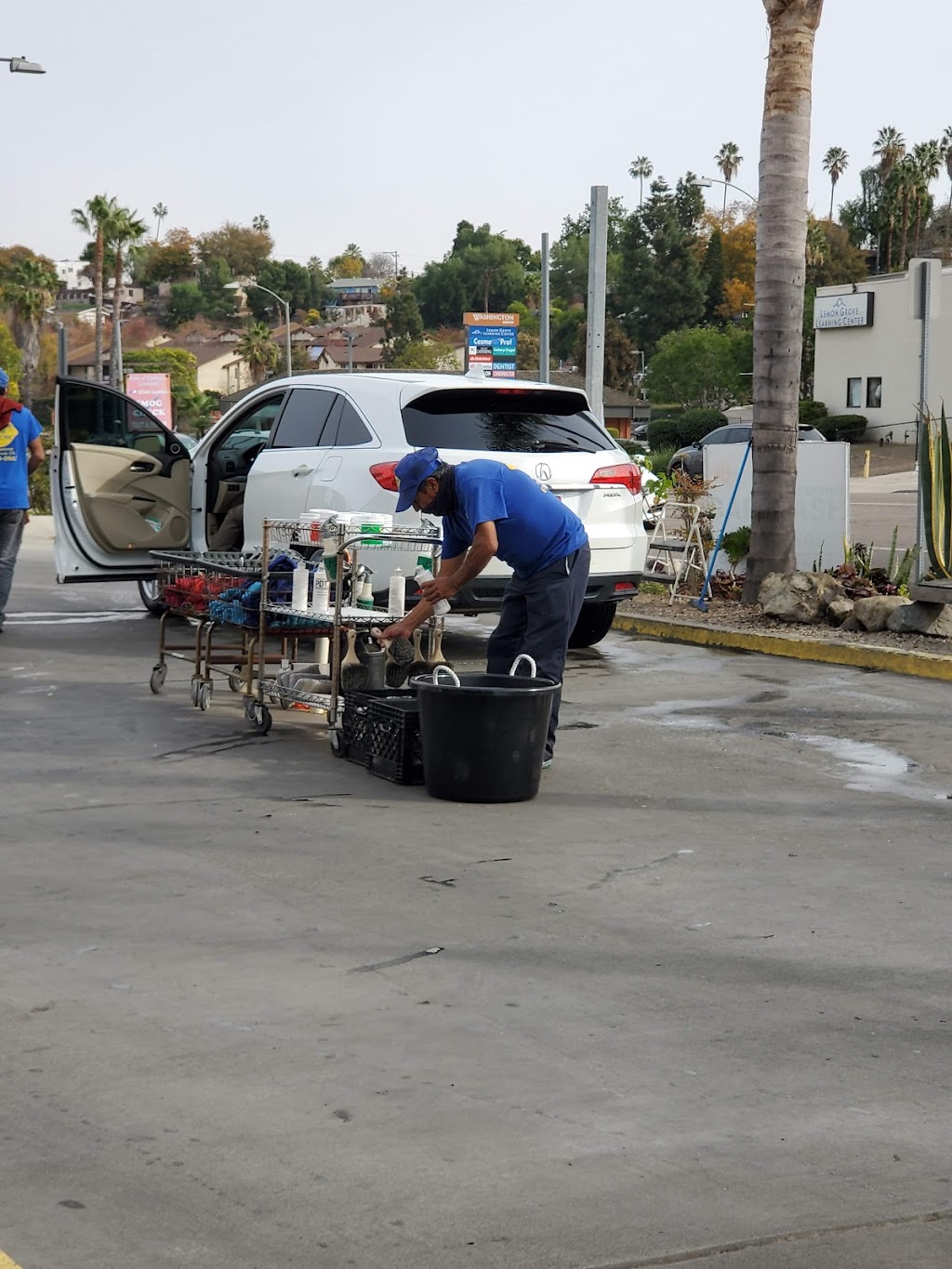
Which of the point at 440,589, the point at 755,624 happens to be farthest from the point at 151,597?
the point at 440,589

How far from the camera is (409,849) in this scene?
6.89 m

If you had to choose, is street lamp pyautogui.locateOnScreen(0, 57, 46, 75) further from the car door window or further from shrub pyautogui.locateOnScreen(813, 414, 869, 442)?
shrub pyautogui.locateOnScreen(813, 414, 869, 442)

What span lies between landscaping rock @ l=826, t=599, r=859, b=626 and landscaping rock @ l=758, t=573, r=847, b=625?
0.07 meters

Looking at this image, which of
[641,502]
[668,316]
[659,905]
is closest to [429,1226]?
[659,905]

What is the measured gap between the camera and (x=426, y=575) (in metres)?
10.7

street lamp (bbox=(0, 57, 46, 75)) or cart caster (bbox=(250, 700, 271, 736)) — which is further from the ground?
street lamp (bbox=(0, 57, 46, 75))

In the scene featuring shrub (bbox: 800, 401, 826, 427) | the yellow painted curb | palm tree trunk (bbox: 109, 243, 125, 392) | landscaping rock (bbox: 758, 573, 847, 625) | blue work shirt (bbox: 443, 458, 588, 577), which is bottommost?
the yellow painted curb

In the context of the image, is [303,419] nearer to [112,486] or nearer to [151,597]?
[112,486]

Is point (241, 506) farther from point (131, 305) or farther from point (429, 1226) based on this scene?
point (131, 305)

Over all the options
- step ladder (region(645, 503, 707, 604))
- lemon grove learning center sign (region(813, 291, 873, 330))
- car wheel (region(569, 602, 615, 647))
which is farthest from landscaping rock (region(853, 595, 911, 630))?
Answer: lemon grove learning center sign (region(813, 291, 873, 330))

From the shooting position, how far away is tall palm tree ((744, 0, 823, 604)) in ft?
45.5

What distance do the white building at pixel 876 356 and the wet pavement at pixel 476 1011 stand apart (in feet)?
172

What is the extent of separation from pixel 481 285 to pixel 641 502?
16344cm

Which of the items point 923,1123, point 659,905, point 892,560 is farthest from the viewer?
point 892,560
